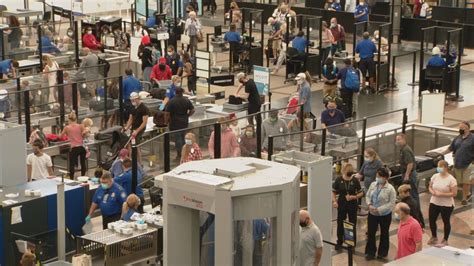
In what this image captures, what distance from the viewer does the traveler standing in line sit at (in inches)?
827

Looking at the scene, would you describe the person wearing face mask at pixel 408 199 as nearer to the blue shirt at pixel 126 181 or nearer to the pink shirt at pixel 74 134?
the blue shirt at pixel 126 181

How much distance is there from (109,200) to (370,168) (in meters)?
4.61

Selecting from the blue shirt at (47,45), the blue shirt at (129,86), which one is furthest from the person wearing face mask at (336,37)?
the blue shirt at (129,86)

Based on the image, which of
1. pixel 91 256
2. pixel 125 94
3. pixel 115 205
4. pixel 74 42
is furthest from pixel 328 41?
pixel 91 256

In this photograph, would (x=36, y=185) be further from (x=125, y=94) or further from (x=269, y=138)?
(x=125, y=94)

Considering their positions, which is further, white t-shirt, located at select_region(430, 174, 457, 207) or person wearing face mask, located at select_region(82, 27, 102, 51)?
person wearing face mask, located at select_region(82, 27, 102, 51)

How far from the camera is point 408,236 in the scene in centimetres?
1529

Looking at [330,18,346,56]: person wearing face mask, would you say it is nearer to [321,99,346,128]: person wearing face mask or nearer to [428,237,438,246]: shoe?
[321,99,346,128]: person wearing face mask

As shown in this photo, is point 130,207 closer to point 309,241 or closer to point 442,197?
point 309,241

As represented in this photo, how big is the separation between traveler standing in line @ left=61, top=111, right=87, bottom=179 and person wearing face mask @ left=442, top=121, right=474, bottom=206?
22.5ft

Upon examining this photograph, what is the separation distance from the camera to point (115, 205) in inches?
642

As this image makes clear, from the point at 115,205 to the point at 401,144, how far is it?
5.68m

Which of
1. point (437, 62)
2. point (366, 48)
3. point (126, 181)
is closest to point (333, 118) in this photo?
point (126, 181)

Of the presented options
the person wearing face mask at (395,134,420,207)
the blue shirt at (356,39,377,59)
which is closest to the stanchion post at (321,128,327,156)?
the person wearing face mask at (395,134,420,207)
